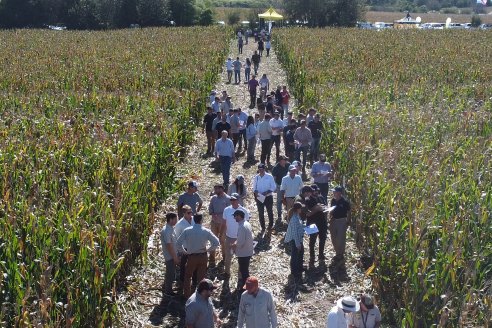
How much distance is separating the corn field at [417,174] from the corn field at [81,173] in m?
3.92

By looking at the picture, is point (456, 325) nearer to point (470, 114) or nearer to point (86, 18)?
point (470, 114)

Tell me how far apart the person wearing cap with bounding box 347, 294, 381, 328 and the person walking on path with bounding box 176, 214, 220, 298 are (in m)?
2.69

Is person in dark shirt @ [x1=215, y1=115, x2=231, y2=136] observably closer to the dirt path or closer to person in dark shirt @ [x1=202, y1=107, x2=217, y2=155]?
person in dark shirt @ [x1=202, y1=107, x2=217, y2=155]

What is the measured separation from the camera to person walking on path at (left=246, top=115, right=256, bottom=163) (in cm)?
1744

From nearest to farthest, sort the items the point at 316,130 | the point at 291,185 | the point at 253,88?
1. the point at 291,185
2. the point at 316,130
3. the point at 253,88

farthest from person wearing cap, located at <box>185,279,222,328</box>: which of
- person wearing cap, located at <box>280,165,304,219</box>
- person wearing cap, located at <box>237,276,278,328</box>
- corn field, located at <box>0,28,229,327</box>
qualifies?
person wearing cap, located at <box>280,165,304,219</box>

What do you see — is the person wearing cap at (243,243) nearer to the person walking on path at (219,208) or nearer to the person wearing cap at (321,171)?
the person walking on path at (219,208)

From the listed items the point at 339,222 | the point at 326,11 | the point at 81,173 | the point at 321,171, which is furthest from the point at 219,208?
the point at 326,11

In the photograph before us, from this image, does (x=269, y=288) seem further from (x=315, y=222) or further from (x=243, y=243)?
(x=315, y=222)

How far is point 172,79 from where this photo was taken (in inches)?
1031

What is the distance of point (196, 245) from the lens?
374 inches

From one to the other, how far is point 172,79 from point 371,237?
16177 mm

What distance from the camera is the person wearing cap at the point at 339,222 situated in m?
11.2

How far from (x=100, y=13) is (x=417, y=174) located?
56188mm
